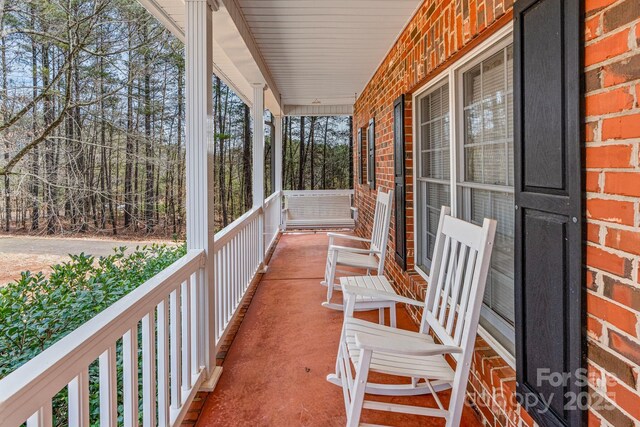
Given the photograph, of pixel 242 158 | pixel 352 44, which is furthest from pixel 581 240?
pixel 242 158

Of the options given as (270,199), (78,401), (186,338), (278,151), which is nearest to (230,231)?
(186,338)

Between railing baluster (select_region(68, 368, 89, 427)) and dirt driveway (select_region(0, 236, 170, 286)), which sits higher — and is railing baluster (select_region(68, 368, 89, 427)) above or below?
below

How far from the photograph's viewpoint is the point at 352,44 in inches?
156

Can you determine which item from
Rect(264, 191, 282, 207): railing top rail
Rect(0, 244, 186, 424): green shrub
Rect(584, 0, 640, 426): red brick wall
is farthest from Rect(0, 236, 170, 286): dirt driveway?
Rect(264, 191, 282, 207): railing top rail

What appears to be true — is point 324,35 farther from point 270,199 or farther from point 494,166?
point 270,199

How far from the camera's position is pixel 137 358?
1.51 meters

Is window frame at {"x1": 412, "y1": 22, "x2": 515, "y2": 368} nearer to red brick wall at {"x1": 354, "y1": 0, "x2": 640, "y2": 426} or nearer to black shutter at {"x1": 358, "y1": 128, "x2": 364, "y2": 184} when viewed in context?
red brick wall at {"x1": 354, "y1": 0, "x2": 640, "y2": 426}

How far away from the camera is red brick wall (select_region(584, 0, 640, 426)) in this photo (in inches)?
40.1

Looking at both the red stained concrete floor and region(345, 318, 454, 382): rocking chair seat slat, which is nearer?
region(345, 318, 454, 382): rocking chair seat slat

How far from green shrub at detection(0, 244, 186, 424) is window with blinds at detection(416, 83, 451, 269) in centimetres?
233

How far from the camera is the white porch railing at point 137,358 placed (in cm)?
94

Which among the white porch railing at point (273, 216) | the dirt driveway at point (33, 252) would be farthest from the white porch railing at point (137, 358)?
the white porch railing at point (273, 216)

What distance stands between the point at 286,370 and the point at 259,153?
10.5ft

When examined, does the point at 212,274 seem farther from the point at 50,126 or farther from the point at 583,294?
the point at 583,294
